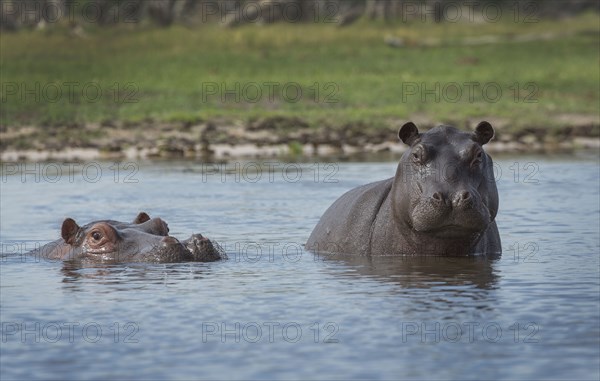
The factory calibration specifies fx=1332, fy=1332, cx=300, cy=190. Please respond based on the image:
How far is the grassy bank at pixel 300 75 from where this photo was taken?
27.6 meters

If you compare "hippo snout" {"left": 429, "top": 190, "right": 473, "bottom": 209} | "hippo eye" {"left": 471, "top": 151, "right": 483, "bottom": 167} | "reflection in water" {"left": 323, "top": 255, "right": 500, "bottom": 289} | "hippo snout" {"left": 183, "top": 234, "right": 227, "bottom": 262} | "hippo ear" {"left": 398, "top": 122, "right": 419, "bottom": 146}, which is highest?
"hippo ear" {"left": 398, "top": 122, "right": 419, "bottom": 146}

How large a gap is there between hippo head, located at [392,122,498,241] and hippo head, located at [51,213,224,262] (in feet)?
5.34

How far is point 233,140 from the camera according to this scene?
24734mm

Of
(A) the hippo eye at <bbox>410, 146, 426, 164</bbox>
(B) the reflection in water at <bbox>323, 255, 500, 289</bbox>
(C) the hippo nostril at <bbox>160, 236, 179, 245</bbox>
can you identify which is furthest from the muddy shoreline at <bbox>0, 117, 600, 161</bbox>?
(A) the hippo eye at <bbox>410, 146, 426, 164</bbox>

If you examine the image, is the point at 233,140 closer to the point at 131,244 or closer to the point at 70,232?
the point at 70,232

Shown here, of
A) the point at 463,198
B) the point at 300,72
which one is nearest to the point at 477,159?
the point at 463,198

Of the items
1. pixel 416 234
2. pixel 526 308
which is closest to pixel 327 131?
pixel 416 234

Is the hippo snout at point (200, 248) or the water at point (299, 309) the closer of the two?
the water at point (299, 309)

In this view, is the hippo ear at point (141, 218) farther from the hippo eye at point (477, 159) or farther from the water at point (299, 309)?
the hippo eye at point (477, 159)

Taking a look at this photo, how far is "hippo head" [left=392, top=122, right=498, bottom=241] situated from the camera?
1001cm

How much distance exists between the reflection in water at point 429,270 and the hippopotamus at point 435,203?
0.09m

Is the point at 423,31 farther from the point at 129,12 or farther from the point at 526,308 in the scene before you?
the point at 526,308

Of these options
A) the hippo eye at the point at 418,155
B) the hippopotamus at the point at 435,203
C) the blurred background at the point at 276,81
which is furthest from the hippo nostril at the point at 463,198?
the blurred background at the point at 276,81

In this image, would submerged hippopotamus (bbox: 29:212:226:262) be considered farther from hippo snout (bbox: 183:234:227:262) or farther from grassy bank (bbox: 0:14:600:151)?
grassy bank (bbox: 0:14:600:151)
